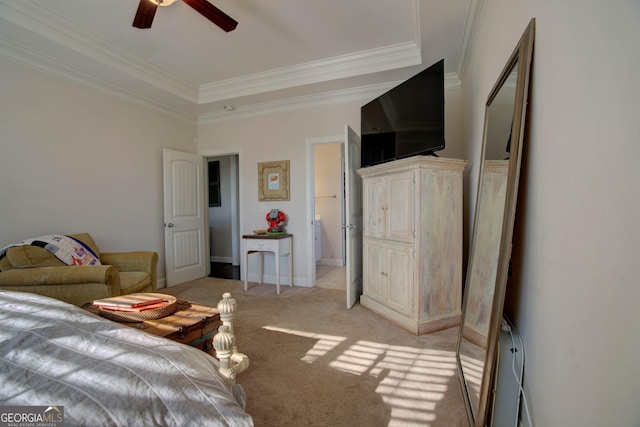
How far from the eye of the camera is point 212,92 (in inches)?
160

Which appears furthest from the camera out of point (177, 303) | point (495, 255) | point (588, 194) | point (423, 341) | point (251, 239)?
point (251, 239)

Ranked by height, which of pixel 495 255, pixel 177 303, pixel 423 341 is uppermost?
pixel 495 255

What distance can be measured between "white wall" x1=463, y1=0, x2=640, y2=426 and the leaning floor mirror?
0.19ft

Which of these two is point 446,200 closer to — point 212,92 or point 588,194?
point 588,194

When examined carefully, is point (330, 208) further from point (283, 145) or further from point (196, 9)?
point (196, 9)

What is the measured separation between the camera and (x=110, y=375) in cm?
76

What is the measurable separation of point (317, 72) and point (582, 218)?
3269mm

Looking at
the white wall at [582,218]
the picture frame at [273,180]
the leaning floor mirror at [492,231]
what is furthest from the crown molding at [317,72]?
the white wall at [582,218]

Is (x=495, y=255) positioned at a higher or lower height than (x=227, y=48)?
lower

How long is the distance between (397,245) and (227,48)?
9.13 feet

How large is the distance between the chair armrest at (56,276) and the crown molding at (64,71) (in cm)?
208

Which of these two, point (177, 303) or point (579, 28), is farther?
point (177, 303)

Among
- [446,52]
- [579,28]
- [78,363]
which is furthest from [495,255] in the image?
[446,52]

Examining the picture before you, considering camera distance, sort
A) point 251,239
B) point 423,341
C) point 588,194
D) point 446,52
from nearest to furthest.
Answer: point 588,194
point 423,341
point 446,52
point 251,239
